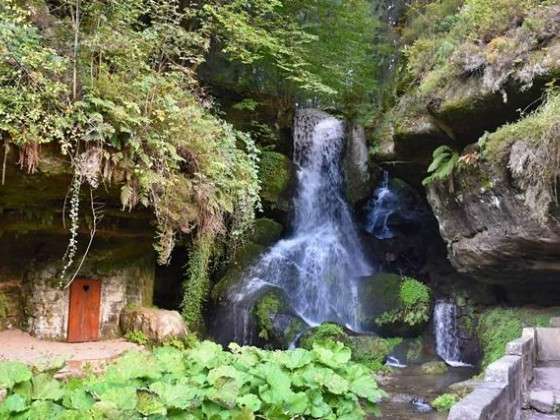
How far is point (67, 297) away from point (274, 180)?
21.5 ft

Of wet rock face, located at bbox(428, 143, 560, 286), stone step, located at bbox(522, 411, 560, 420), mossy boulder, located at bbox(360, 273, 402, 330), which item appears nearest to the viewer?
stone step, located at bbox(522, 411, 560, 420)

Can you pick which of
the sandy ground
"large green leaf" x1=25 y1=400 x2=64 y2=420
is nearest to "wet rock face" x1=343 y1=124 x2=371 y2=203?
the sandy ground

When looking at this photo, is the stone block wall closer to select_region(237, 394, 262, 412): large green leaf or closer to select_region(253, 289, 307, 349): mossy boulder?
select_region(253, 289, 307, 349): mossy boulder

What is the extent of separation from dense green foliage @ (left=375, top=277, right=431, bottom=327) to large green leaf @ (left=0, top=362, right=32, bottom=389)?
33.5 ft

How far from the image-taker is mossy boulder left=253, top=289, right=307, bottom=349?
1048 cm

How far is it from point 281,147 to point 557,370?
9.75 metres

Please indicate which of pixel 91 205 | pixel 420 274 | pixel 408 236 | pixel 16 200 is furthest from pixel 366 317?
pixel 16 200

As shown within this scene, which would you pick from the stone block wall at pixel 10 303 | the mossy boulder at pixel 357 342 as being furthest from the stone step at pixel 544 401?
the stone block wall at pixel 10 303

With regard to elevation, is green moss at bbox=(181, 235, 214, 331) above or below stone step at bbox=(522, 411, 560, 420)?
above

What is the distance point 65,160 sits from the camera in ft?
21.1

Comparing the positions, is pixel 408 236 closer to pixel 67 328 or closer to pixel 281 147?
pixel 281 147

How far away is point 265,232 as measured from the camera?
13.5m

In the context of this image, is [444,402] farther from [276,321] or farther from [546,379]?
[276,321]

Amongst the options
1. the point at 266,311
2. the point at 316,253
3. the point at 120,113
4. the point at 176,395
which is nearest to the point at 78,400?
the point at 176,395
